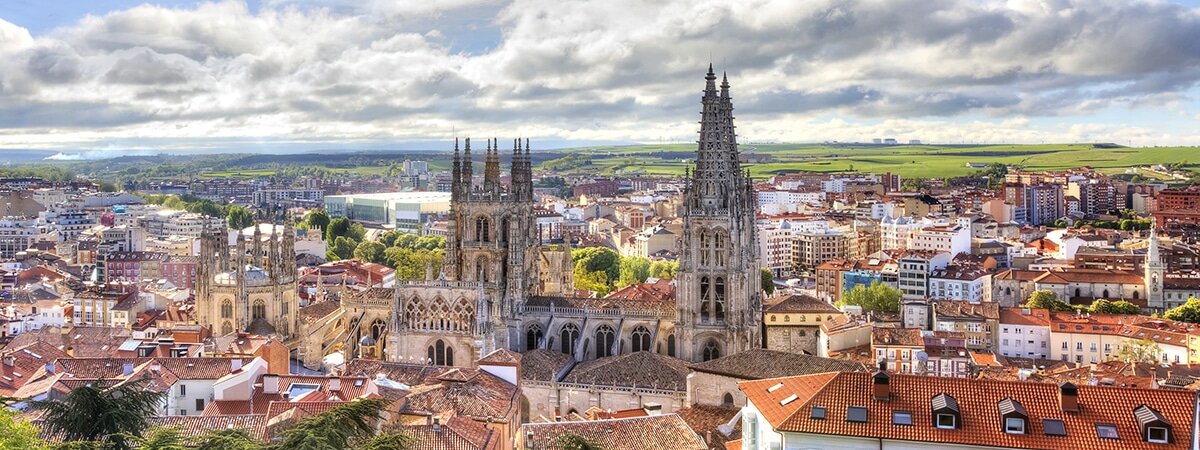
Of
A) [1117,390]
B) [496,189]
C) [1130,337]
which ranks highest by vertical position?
[496,189]

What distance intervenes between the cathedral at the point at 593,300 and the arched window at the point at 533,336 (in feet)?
0.20

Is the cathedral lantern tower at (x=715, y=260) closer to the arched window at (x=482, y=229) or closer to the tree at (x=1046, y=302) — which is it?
the arched window at (x=482, y=229)

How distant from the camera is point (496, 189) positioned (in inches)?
2842

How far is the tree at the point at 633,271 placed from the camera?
129 m

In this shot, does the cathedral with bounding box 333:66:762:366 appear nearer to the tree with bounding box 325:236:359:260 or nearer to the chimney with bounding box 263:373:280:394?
the chimney with bounding box 263:373:280:394

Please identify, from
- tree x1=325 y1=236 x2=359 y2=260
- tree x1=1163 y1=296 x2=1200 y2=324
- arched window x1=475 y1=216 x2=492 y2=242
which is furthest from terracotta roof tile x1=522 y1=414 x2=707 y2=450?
tree x1=325 y1=236 x2=359 y2=260

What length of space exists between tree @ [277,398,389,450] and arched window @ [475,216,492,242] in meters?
37.9

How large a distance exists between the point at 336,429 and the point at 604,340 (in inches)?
1494

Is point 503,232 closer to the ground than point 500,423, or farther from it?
farther from it

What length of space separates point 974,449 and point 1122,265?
318ft

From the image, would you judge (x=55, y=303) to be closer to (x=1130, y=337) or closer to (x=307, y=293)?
(x=307, y=293)

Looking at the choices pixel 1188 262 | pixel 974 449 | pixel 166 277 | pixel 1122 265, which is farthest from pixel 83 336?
pixel 1188 262

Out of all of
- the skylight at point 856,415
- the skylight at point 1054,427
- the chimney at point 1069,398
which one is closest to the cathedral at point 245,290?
the skylight at point 856,415

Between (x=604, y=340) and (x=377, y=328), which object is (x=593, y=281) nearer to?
(x=377, y=328)
